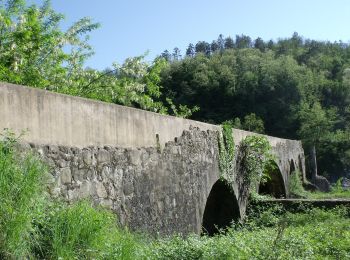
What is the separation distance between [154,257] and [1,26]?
244 inches

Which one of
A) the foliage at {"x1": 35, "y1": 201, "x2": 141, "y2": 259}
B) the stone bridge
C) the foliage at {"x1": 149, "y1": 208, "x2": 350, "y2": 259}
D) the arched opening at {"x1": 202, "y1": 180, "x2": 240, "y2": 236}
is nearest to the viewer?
the foliage at {"x1": 35, "y1": 201, "x2": 141, "y2": 259}

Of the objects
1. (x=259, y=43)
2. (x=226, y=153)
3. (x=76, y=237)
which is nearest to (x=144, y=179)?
(x=76, y=237)

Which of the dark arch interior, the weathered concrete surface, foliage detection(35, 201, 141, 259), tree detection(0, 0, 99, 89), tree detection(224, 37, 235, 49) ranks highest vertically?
tree detection(224, 37, 235, 49)

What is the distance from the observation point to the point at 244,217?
11523 mm

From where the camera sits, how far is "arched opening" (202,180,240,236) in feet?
36.2

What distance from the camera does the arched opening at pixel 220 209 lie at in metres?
11.0

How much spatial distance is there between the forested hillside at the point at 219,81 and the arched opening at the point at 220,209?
2912 mm

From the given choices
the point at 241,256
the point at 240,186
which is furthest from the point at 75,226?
the point at 240,186

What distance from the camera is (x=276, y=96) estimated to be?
50438mm

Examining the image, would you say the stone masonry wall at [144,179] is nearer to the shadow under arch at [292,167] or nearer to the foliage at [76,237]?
the foliage at [76,237]

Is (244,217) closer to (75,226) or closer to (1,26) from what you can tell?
(1,26)

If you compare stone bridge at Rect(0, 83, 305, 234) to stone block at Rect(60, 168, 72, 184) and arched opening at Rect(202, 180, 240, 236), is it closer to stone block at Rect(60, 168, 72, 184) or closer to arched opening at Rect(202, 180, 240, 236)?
stone block at Rect(60, 168, 72, 184)

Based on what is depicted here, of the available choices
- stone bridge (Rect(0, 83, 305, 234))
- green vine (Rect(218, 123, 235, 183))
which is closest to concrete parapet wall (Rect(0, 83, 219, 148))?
stone bridge (Rect(0, 83, 305, 234))

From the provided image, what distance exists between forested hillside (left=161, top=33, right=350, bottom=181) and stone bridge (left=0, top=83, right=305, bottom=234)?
29004mm
